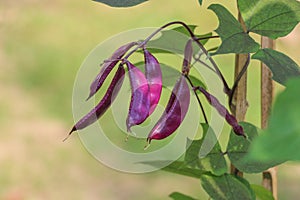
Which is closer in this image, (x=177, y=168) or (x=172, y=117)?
(x=172, y=117)

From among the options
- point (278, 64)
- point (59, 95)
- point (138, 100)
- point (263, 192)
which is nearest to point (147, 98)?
point (138, 100)

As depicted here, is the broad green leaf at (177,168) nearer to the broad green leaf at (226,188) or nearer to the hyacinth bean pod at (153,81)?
the broad green leaf at (226,188)

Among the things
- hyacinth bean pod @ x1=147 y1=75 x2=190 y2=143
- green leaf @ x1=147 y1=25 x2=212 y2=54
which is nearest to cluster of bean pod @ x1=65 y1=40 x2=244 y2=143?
hyacinth bean pod @ x1=147 y1=75 x2=190 y2=143

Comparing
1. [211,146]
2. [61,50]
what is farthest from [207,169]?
[61,50]

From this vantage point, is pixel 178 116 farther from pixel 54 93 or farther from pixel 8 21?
pixel 8 21

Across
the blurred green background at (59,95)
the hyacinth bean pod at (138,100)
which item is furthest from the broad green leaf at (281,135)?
the blurred green background at (59,95)

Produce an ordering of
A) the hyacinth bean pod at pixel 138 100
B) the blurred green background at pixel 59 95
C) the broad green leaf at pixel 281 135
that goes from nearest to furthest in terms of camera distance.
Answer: the broad green leaf at pixel 281 135
the hyacinth bean pod at pixel 138 100
the blurred green background at pixel 59 95

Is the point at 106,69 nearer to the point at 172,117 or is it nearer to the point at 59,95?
the point at 172,117
